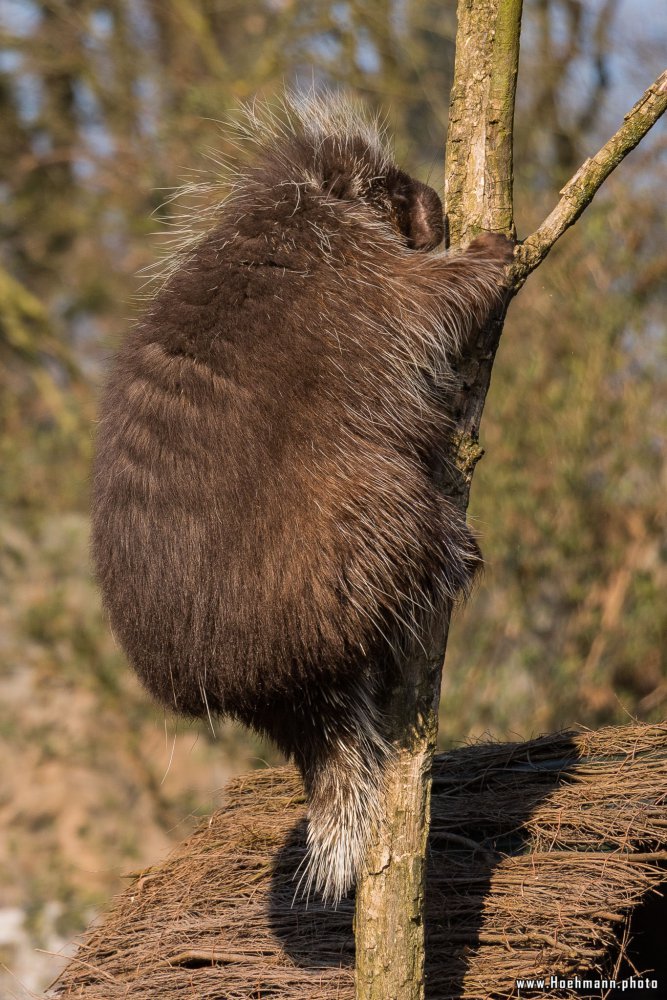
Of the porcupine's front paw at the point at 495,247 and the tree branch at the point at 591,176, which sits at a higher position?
the tree branch at the point at 591,176

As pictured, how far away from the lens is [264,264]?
2518mm

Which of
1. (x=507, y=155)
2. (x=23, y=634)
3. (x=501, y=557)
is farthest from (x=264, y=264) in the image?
(x=23, y=634)

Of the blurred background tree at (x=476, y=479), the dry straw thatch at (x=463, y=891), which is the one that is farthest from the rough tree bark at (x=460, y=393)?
the blurred background tree at (x=476, y=479)

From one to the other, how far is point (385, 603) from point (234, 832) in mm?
1553

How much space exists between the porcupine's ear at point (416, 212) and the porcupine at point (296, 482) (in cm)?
5

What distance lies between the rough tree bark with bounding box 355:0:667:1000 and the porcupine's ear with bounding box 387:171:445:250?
10.0 inches

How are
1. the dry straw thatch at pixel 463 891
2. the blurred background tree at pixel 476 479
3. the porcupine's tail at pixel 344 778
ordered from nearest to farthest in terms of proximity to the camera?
the porcupine's tail at pixel 344 778 → the dry straw thatch at pixel 463 891 → the blurred background tree at pixel 476 479

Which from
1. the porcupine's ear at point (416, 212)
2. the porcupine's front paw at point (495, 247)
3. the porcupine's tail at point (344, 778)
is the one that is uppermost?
the porcupine's ear at point (416, 212)

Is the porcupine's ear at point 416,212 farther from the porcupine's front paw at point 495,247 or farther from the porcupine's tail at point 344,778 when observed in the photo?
the porcupine's tail at point 344,778

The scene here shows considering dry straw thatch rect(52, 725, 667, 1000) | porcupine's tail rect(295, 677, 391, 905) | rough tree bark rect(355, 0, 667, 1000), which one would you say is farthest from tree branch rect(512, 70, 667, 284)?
dry straw thatch rect(52, 725, 667, 1000)

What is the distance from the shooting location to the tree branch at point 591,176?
2.49 m

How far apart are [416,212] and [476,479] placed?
4.09 m

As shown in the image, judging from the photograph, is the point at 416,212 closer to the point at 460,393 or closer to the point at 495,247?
the point at 495,247

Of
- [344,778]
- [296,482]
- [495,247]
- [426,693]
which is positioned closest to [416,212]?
[495,247]
